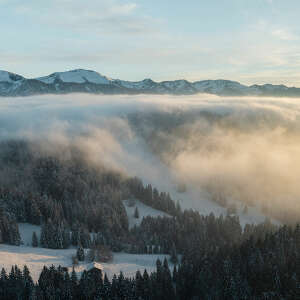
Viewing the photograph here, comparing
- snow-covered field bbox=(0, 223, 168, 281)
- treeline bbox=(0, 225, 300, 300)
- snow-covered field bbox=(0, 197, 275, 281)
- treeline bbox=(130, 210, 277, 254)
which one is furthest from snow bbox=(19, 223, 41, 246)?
treeline bbox=(0, 225, 300, 300)

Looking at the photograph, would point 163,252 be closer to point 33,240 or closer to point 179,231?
point 179,231

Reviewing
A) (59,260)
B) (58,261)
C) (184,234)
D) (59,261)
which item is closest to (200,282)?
(59,261)

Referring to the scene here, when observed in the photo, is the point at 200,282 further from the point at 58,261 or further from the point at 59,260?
the point at 59,260

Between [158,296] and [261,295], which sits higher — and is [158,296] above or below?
below

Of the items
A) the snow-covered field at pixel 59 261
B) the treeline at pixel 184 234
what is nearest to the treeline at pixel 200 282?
the snow-covered field at pixel 59 261

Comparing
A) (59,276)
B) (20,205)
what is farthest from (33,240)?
(59,276)
